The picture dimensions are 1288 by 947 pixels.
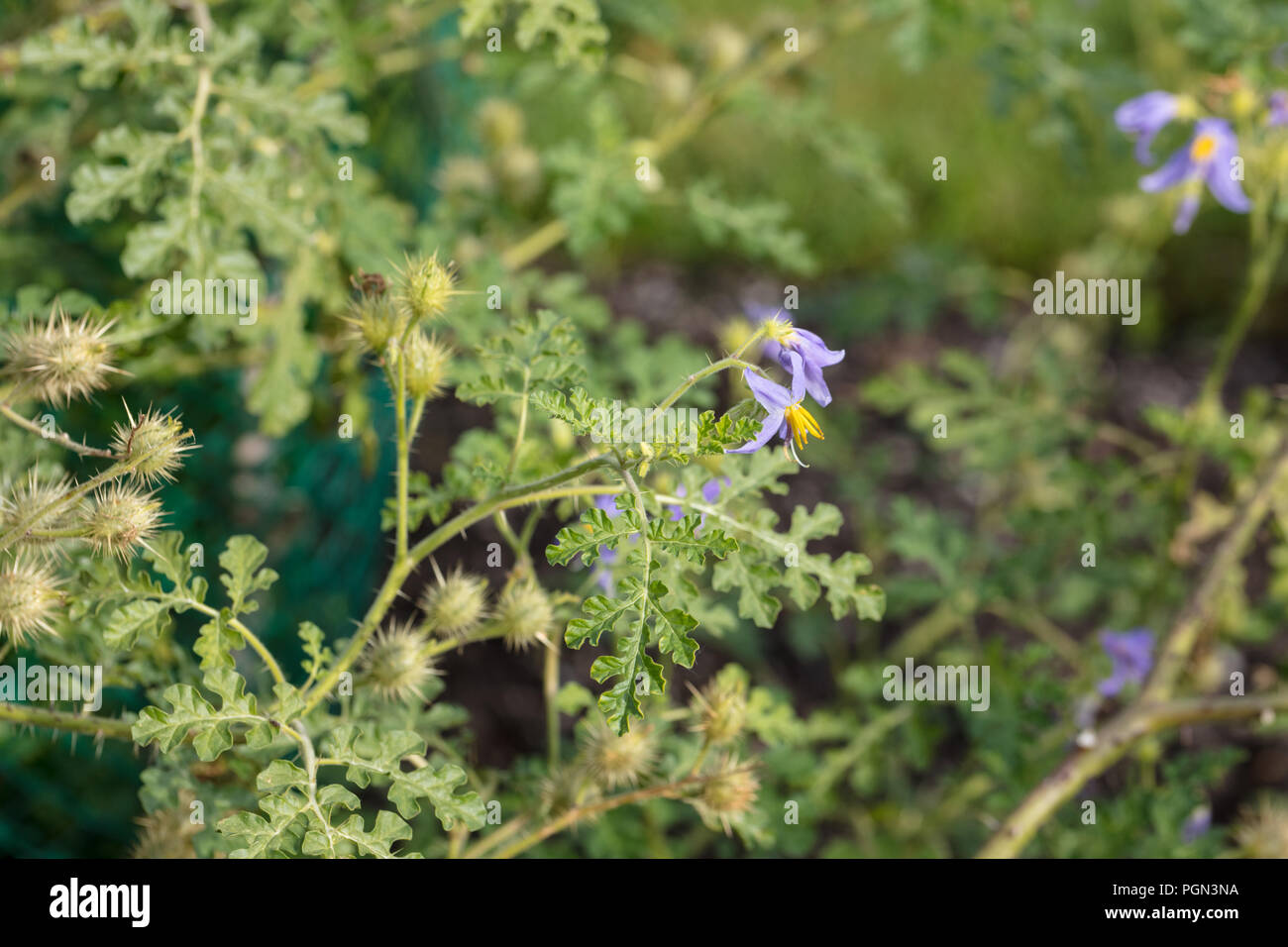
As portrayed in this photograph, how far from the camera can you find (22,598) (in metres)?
1.21

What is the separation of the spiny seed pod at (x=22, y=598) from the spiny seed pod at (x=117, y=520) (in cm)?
9

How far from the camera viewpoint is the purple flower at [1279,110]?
6.45 feet

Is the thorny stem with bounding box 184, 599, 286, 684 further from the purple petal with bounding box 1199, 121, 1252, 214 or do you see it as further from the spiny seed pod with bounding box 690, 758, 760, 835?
the purple petal with bounding box 1199, 121, 1252, 214

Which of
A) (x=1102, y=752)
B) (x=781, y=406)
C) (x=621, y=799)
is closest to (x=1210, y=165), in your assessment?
(x=1102, y=752)

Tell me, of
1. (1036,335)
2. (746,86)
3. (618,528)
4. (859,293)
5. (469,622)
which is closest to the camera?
(618,528)

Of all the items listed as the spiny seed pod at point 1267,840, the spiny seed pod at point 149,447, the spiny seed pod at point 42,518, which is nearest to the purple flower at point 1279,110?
the spiny seed pod at point 1267,840

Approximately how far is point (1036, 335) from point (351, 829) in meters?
2.70

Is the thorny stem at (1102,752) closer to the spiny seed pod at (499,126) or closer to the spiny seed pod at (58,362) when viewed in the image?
the spiny seed pod at (58,362)

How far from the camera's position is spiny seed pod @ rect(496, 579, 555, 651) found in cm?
138

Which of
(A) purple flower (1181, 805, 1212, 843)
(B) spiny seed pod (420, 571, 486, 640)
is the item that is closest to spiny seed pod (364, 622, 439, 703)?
(B) spiny seed pod (420, 571, 486, 640)
